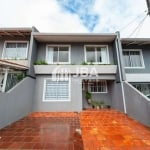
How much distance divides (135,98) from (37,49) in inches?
326

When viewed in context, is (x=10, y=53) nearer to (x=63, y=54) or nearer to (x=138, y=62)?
(x=63, y=54)

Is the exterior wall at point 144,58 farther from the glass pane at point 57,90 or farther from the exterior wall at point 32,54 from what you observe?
the exterior wall at point 32,54

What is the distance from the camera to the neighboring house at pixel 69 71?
721cm

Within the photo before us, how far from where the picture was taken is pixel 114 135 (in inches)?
189

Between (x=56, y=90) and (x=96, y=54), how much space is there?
4.63 m

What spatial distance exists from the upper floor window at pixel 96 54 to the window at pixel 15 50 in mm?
5377

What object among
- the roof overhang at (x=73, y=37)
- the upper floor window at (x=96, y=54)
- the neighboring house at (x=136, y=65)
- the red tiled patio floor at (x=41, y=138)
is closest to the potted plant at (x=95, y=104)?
the neighboring house at (x=136, y=65)

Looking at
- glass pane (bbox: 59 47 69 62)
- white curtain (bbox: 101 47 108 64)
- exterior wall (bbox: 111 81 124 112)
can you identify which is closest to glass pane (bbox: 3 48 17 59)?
glass pane (bbox: 59 47 69 62)

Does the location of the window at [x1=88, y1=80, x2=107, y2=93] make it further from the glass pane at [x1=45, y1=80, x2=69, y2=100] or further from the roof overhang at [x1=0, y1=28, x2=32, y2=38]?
the roof overhang at [x1=0, y1=28, x2=32, y2=38]

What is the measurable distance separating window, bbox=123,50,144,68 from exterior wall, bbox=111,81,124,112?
252 cm

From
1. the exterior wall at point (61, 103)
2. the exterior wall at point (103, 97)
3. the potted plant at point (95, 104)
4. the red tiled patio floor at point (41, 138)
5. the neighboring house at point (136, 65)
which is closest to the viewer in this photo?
the red tiled patio floor at point (41, 138)

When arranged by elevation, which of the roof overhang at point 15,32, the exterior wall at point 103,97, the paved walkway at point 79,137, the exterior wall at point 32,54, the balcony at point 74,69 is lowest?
the paved walkway at point 79,137

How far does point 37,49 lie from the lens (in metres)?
9.87

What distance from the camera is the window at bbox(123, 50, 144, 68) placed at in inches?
409
